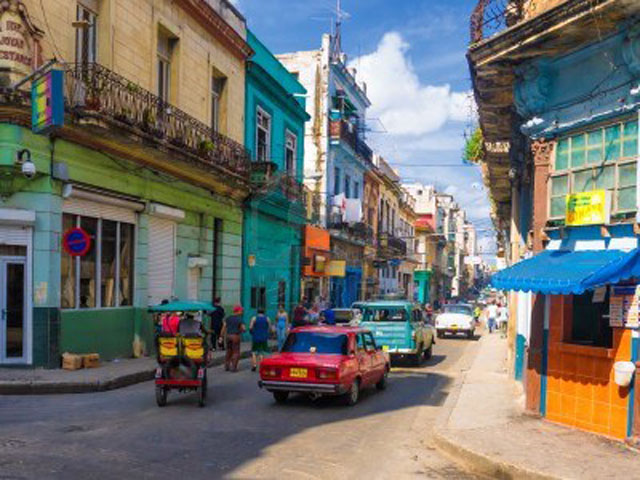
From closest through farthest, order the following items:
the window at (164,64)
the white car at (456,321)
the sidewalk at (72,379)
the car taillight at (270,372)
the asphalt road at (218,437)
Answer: the asphalt road at (218,437) < the car taillight at (270,372) < the sidewalk at (72,379) < the window at (164,64) < the white car at (456,321)

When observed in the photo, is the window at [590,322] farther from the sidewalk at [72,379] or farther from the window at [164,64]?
the window at [164,64]

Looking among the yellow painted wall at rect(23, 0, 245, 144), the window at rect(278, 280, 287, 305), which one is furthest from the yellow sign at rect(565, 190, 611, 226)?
the window at rect(278, 280, 287, 305)

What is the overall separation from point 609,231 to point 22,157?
10.9 m

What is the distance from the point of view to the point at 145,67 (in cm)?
1817

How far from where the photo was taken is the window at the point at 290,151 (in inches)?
1191

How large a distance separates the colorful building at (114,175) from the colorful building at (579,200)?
8.68 meters

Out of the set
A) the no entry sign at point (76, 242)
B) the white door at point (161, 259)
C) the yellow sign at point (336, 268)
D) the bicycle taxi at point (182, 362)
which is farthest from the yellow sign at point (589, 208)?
the yellow sign at point (336, 268)

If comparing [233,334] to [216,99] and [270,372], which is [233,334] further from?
[216,99]

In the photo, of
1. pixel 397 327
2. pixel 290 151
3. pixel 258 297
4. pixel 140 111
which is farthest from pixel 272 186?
pixel 140 111

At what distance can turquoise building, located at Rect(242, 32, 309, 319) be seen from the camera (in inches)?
1009

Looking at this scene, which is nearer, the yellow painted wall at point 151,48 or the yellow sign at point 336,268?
the yellow painted wall at point 151,48

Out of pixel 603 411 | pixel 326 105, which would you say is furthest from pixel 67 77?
pixel 326 105

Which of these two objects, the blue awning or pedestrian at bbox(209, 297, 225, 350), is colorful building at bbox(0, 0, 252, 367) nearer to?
pedestrian at bbox(209, 297, 225, 350)

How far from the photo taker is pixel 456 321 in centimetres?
3306
